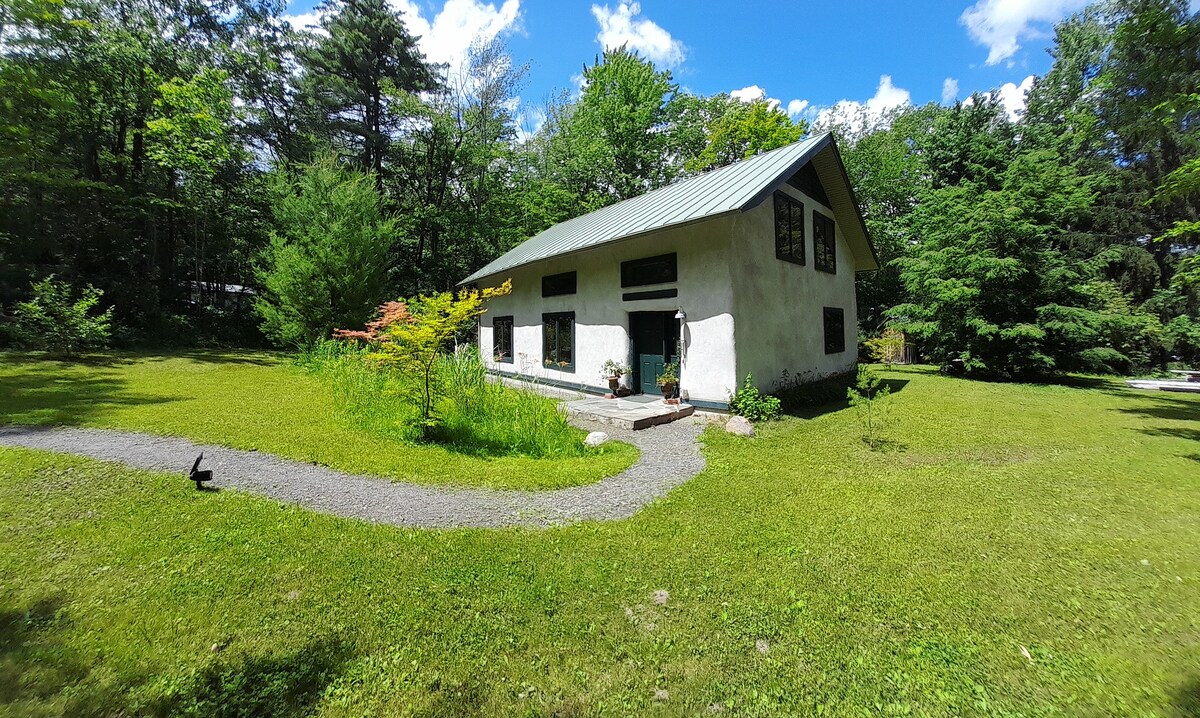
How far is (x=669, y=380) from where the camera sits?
9.91 metres

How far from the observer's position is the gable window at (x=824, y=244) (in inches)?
488

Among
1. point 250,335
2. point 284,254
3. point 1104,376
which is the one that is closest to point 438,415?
point 284,254

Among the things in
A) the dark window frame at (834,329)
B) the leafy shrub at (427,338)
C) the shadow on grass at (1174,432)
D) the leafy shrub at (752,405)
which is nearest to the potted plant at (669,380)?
the leafy shrub at (752,405)

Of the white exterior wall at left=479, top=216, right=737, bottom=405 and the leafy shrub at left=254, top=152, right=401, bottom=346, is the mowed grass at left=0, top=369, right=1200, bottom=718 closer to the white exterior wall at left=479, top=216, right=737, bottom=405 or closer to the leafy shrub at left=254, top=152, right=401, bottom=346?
the white exterior wall at left=479, top=216, right=737, bottom=405

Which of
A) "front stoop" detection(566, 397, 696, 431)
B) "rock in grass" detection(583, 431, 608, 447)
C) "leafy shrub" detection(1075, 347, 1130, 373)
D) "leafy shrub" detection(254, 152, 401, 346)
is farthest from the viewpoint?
"leafy shrub" detection(254, 152, 401, 346)

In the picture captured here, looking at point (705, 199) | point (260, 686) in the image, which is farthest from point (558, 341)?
point (260, 686)

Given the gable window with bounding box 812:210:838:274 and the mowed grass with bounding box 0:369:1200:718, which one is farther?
the gable window with bounding box 812:210:838:274

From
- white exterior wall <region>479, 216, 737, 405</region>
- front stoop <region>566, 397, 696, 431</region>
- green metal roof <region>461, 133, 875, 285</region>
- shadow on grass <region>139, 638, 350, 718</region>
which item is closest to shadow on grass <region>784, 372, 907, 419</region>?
white exterior wall <region>479, 216, 737, 405</region>

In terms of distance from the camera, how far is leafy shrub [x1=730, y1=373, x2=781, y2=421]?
8680 mm

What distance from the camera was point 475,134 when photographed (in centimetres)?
2419

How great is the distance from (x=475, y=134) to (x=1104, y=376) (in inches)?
1203

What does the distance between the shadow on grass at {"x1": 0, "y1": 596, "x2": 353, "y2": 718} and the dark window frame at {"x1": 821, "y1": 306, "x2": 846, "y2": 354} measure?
13279mm

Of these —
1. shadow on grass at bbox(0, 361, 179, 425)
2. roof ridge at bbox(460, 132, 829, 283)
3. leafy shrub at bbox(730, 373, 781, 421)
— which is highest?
roof ridge at bbox(460, 132, 829, 283)

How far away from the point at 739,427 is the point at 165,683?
7.40 m
